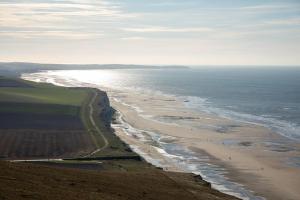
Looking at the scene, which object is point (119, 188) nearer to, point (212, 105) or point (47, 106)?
point (47, 106)

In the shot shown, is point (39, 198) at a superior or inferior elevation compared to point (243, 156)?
superior

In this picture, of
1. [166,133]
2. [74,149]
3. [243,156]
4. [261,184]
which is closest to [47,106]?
[166,133]

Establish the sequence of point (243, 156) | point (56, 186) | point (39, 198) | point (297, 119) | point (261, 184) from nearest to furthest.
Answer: point (39, 198), point (56, 186), point (261, 184), point (243, 156), point (297, 119)

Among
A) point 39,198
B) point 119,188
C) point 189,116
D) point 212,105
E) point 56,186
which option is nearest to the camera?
point 39,198

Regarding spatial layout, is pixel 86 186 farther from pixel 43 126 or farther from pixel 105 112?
pixel 105 112

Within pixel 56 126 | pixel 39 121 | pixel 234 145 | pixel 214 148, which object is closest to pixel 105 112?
pixel 39 121

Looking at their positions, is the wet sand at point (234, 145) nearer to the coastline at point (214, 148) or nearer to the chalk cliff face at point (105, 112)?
the coastline at point (214, 148)

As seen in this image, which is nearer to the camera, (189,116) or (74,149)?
(74,149)
